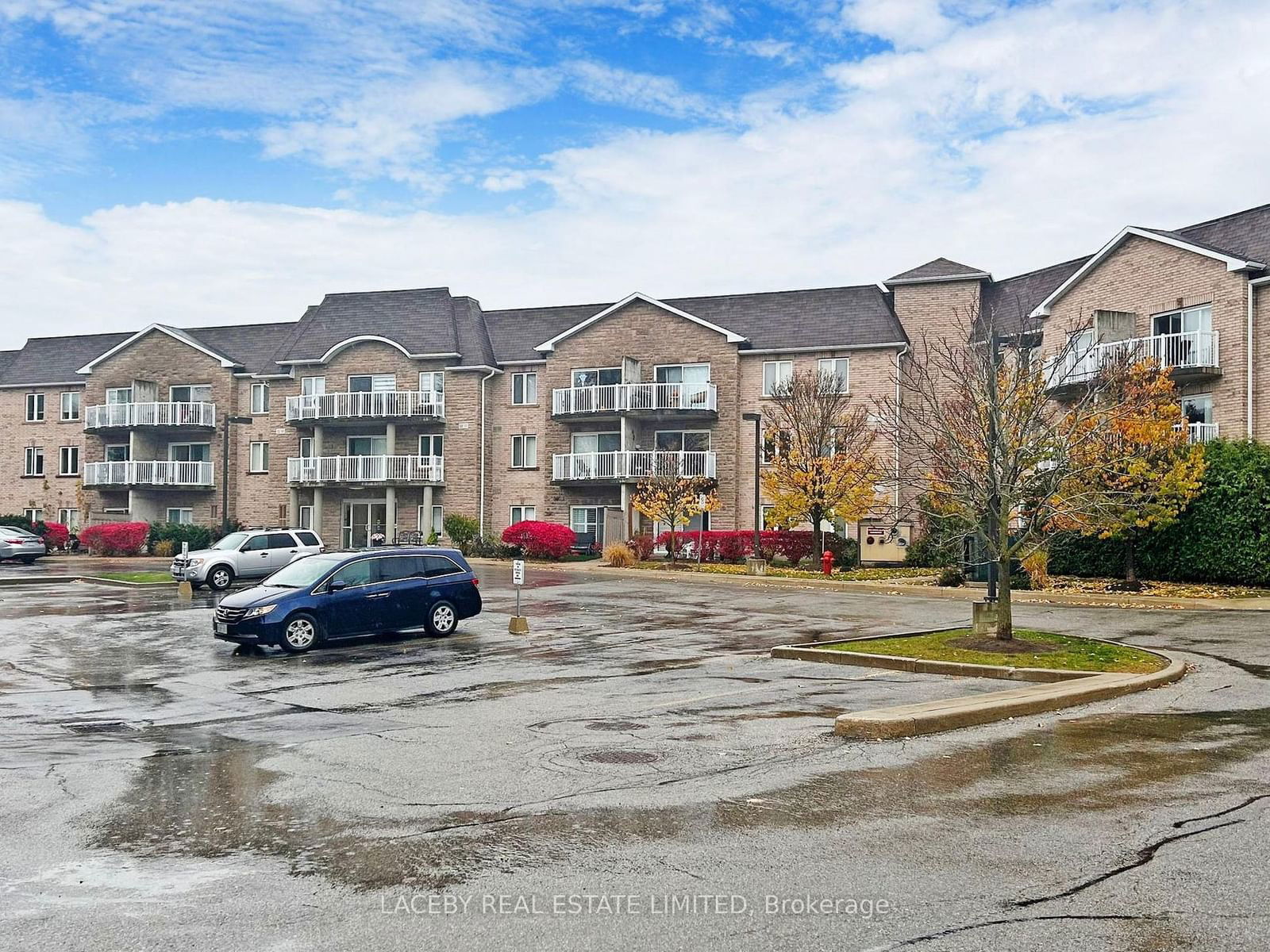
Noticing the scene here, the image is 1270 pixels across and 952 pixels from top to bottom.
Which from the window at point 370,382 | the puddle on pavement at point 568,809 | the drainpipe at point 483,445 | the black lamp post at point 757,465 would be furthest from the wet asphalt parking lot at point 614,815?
the window at point 370,382

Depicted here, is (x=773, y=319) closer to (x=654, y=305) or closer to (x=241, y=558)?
(x=654, y=305)

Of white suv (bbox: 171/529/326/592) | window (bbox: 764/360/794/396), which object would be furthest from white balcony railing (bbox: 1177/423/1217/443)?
white suv (bbox: 171/529/326/592)

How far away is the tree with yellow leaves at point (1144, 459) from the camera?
26.6 metres

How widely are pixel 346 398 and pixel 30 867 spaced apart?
142ft

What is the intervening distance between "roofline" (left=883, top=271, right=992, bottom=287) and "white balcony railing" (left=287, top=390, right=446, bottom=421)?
747 inches

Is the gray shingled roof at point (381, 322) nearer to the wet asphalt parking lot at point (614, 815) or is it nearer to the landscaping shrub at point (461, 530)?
the landscaping shrub at point (461, 530)

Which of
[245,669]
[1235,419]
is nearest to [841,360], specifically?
[1235,419]

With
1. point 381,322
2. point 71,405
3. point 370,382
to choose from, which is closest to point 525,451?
point 370,382

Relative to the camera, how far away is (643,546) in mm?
40500

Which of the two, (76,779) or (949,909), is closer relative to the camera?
(949,909)

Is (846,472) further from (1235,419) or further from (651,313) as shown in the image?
(651,313)

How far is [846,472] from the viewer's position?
116 feet

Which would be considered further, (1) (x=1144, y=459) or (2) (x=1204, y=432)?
(2) (x=1204, y=432)

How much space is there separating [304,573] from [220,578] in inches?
498
